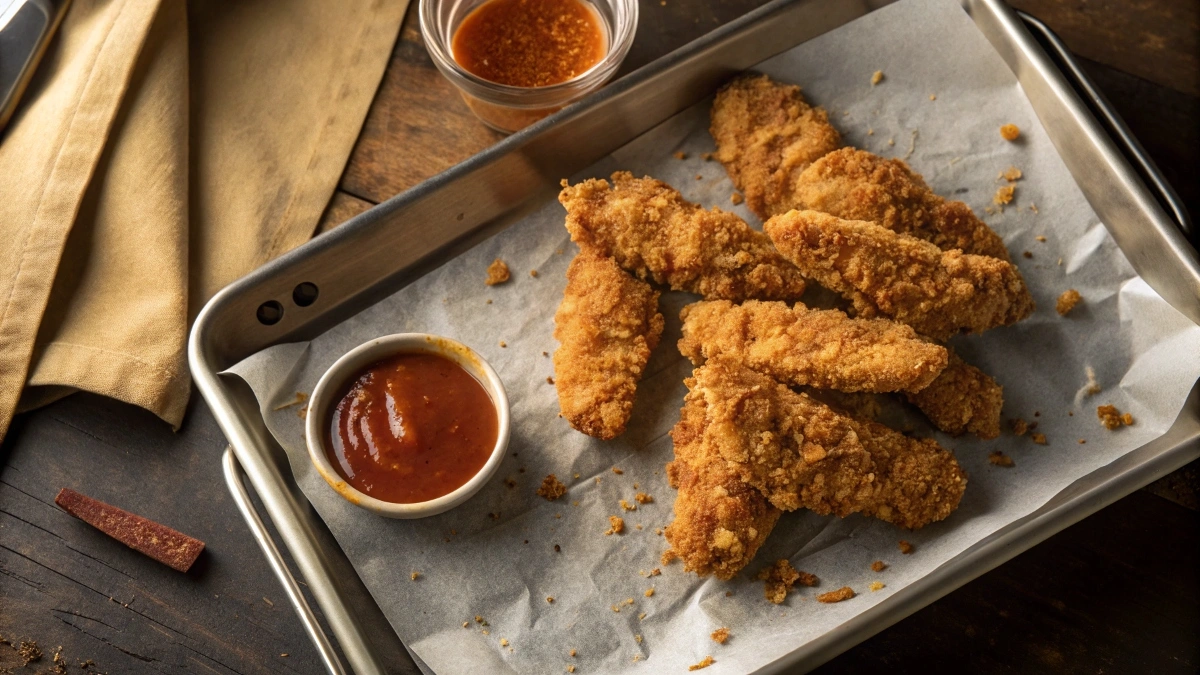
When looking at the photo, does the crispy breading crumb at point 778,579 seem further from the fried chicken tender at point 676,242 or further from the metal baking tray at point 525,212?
the fried chicken tender at point 676,242

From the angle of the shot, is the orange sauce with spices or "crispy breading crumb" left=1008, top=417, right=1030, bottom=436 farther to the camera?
the orange sauce with spices

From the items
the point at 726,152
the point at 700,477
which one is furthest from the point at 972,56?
the point at 700,477

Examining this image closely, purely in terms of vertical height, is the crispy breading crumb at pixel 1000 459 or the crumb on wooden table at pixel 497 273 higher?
the crumb on wooden table at pixel 497 273

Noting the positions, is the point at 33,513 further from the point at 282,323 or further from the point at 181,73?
the point at 181,73

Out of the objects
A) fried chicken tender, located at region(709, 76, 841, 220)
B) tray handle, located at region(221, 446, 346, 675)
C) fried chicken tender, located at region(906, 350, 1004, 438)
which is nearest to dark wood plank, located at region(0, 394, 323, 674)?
tray handle, located at region(221, 446, 346, 675)

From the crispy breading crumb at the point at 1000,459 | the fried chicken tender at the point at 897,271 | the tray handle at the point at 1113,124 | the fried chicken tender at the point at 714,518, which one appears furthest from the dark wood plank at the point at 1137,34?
the fried chicken tender at the point at 714,518

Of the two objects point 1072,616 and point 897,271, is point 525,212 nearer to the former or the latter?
point 897,271

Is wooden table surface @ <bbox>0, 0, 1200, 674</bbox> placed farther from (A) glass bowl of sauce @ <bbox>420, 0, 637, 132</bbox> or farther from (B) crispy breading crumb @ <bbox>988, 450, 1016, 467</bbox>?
(A) glass bowl of sauce @ <bbox>420, 0, 637, 132</bbox>
